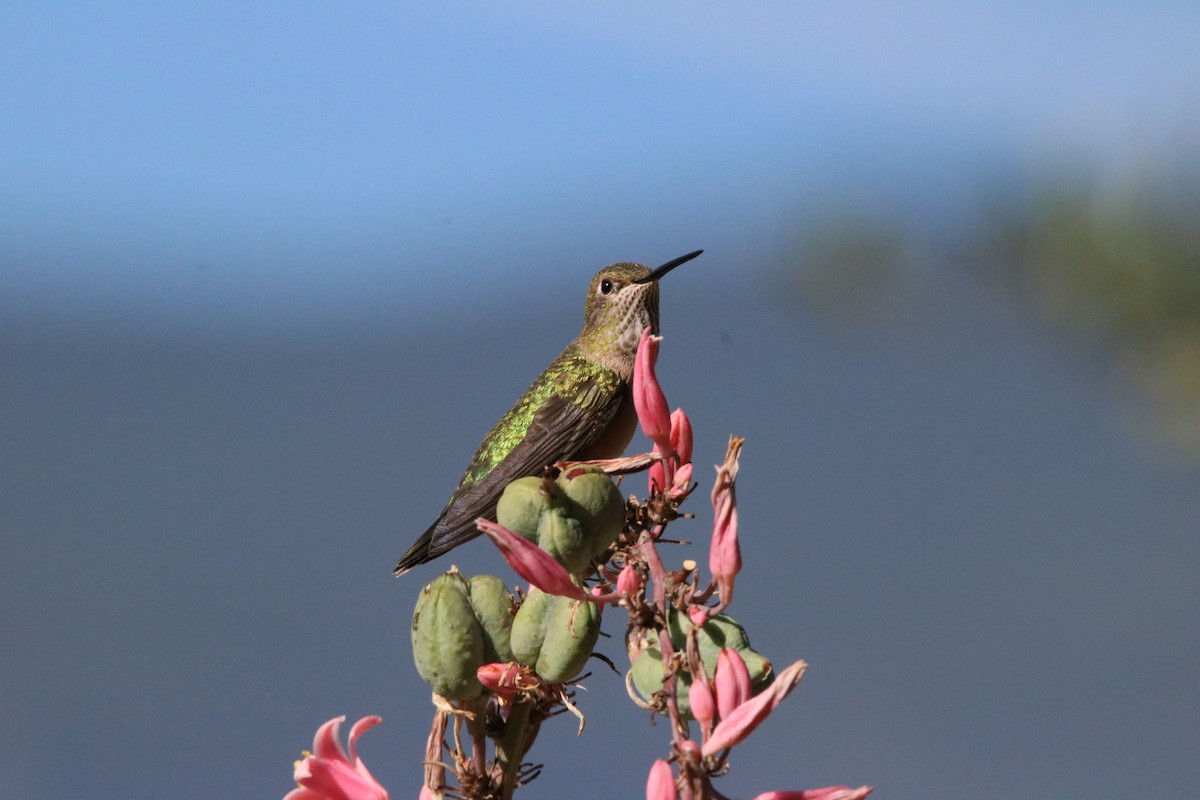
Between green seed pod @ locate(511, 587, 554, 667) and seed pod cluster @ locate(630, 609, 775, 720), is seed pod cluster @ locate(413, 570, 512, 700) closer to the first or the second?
green seed pod @ locate(511, 587, 554, 667)

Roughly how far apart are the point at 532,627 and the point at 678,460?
253mm

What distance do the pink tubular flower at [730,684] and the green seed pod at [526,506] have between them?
25cm

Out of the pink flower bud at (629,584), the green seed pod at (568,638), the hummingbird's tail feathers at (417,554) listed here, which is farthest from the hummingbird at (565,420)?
the pink flower bud at (629,584)

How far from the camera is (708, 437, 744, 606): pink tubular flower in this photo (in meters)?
1.02

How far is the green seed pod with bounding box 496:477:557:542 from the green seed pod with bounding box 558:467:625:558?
0.02 meters

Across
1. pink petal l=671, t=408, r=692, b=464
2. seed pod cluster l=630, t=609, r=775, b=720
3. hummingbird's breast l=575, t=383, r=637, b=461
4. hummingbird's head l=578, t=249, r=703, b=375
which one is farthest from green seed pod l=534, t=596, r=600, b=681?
hummingbird's head l=578, t=249, r=703, b=375

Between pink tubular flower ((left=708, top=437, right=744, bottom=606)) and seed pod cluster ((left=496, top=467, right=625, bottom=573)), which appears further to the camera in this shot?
seed pod cluster ((left=496, top=467, right=625, bottom=573))

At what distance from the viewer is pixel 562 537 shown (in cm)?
112

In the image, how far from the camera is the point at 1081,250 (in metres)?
13.6

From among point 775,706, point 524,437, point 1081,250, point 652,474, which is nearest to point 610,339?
point 524,437

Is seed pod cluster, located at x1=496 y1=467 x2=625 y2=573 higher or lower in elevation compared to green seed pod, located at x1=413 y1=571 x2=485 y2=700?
higher

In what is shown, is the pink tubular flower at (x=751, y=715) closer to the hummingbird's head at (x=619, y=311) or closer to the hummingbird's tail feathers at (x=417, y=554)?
the hummingbird's tail feathers at (x=417, y=554)

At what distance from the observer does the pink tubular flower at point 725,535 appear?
102cm

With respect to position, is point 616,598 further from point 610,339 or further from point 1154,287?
point 1154,287
